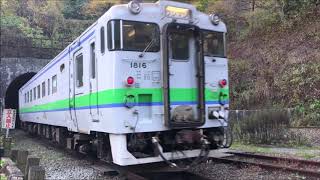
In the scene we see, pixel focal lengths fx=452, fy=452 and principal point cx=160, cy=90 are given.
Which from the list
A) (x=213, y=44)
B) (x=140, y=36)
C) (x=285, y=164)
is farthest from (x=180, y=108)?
(x=285, y=164)

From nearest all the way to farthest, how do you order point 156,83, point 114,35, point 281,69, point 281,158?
point 114,35 → point 156,83 → point 281,158 → point 281,69

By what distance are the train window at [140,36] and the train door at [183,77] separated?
0.88 ft

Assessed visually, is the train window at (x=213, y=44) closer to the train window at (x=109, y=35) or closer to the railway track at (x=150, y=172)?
the train window at (x=109, y=35)

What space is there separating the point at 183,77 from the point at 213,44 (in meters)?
1.22

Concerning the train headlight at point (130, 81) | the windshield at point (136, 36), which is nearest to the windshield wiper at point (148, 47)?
the windshield at point (136, 36)

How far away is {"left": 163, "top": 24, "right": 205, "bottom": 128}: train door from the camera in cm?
868

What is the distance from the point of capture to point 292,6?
85.1ft

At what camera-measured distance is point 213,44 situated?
9664 millimetres

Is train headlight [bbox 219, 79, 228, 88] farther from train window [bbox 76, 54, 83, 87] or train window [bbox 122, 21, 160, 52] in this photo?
train window [bbox 76, 54, 83, 87]

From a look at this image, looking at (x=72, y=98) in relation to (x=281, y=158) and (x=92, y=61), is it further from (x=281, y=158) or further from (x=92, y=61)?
(x=281, y=158)

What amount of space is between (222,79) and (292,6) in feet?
59.3

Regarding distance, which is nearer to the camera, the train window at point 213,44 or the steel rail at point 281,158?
the train window at point 213,44

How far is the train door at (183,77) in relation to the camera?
28.5 feet

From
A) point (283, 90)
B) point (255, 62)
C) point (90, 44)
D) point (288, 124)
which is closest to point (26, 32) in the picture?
point (255, 62)
